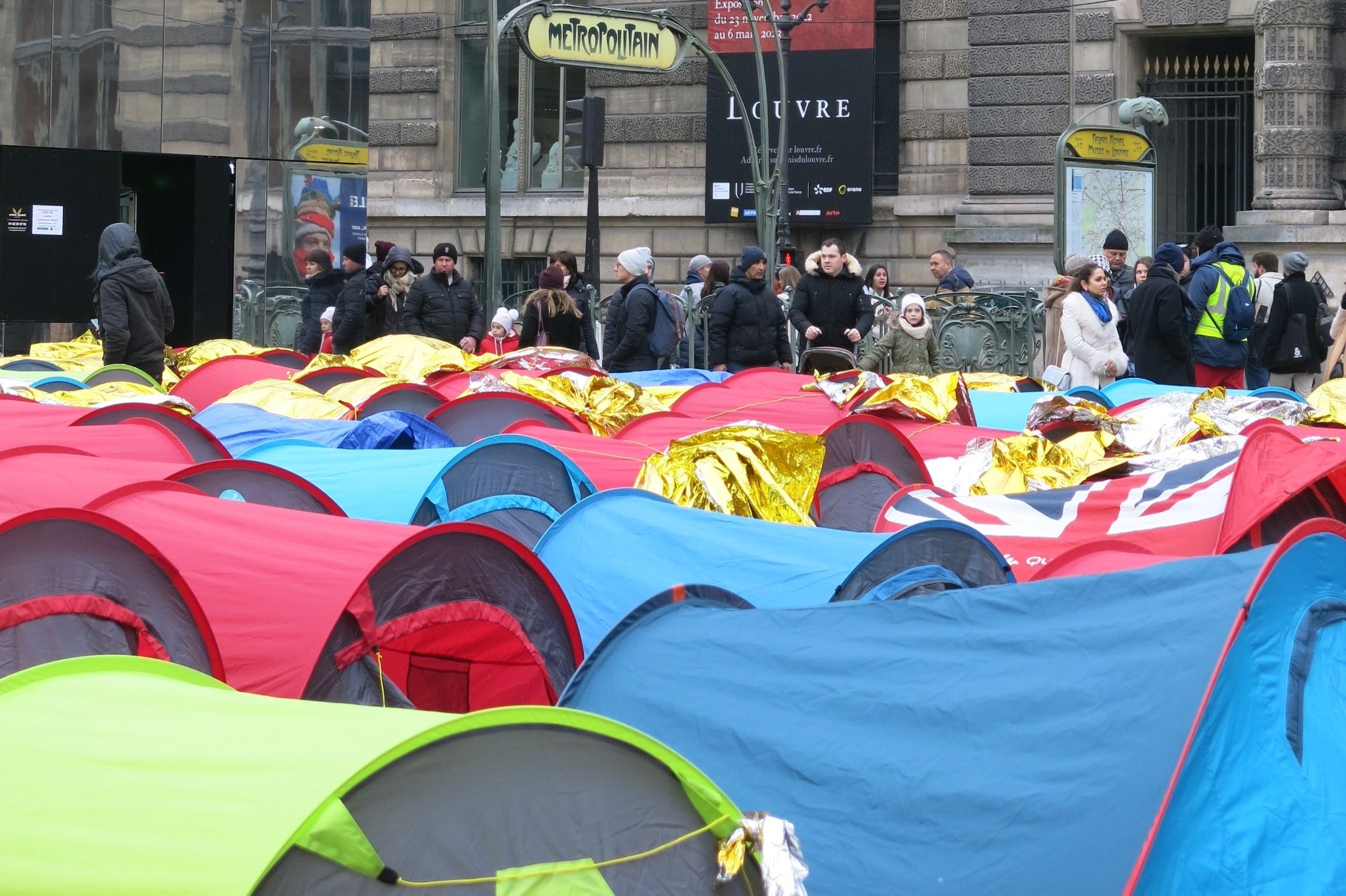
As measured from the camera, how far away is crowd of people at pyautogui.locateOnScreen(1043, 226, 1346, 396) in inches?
428

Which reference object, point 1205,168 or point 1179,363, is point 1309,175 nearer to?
point 1205,168

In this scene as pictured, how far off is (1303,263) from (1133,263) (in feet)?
5.36

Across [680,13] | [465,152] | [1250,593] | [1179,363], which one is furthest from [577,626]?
[465,152]

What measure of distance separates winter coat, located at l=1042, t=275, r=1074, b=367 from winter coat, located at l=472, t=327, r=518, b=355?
170 inches

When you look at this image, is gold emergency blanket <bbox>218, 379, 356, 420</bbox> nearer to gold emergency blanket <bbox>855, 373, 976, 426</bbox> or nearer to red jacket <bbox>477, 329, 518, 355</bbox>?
gold emergency blanket <bbox>855, 373, 976, 426</bbox>

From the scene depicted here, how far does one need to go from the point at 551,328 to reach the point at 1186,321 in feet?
13.8

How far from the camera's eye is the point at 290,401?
1074cm

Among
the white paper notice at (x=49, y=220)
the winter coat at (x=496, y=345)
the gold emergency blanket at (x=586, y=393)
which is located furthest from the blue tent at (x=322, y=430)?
the white paper notice at (x=49, y=220)

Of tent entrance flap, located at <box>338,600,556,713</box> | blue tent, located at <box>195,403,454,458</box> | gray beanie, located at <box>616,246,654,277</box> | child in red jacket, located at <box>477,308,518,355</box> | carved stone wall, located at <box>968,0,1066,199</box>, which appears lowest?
tent entrance flap, located at <box>338,600,556,713</box>

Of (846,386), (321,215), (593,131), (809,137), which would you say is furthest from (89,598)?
(809,137)

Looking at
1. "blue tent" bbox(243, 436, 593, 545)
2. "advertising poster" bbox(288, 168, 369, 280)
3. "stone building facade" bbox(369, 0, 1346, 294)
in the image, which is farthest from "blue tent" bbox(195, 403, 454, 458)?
"stone building facade" bbox(369, 0, 1346, 294)

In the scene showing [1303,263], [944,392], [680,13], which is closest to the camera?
[944,392]

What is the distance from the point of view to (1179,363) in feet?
36.9

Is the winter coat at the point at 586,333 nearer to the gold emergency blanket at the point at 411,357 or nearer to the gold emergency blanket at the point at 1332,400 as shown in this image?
the gold emergency blanket at the point at 411,357
